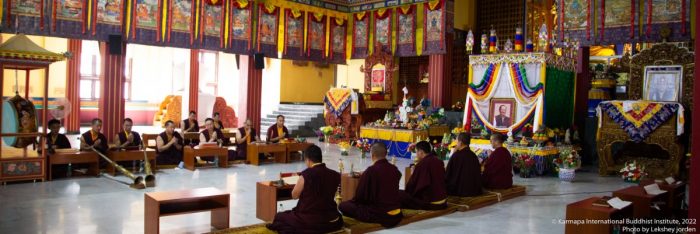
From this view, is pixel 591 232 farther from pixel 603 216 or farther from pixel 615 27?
pixel 615 27

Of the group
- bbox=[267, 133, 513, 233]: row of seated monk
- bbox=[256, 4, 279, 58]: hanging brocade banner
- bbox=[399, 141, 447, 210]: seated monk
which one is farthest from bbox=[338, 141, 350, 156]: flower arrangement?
bbox=[399, 141, 447, 210]: seated monk

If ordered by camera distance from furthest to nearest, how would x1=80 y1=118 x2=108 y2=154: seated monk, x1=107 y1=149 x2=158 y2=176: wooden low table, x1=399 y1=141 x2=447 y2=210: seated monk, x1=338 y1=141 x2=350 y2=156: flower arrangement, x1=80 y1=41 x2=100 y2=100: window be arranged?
x1=80 y1=41 x2=100 y2=100: window
x1=338 y1=141 x2=350 y2=156: flower arrangement
x1=107 y1=149 x2=158 y2=176: wooden low table
x1=80 y1=118 x2=108 y2=154: seated monk
x1=399 y1=141 x2=447 y2=210: seated monk

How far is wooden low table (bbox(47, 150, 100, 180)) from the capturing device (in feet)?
27.6

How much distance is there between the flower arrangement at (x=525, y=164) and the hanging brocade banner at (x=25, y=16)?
10.0 m

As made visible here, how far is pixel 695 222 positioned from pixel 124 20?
39.6 feet

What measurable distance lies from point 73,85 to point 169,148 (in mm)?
7230

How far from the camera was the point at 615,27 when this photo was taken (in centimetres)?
1170

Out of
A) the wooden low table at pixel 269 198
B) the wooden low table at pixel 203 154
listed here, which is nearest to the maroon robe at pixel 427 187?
the wooden low table at pixel 269 198

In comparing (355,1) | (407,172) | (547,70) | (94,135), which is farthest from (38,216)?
(355,1)

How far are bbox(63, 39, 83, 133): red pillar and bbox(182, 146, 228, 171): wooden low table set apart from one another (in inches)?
283

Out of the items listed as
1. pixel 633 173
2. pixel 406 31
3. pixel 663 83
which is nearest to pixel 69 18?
pixel 406 31

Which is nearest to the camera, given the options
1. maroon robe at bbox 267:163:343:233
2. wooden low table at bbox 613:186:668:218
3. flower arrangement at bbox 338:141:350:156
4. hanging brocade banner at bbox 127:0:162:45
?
maroon robe at bbox 267:163:343:233

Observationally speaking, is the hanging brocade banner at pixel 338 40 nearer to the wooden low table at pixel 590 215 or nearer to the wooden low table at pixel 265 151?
the wooden low table at pixel 265 151

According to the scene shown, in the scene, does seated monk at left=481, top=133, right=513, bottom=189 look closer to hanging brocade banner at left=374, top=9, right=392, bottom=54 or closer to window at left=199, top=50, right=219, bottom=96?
hanging brocade banner at left=374, top=9, right=392, bottom=54
